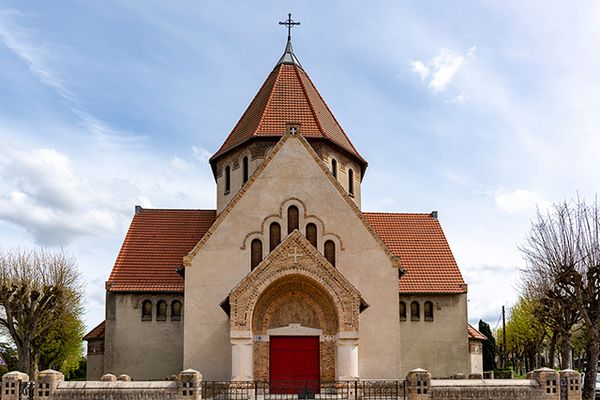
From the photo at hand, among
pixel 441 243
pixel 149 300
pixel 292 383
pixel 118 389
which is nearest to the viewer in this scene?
pixel 118 389

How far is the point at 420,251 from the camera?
38812mm

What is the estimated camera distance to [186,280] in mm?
30797

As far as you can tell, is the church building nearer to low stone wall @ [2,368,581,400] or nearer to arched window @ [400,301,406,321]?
arched window @ [400,301,406,321]

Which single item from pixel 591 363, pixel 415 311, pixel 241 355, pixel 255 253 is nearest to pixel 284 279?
pixel 255 253

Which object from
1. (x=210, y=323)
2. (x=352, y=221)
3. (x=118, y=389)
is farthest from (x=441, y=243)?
(x=118, y=389)

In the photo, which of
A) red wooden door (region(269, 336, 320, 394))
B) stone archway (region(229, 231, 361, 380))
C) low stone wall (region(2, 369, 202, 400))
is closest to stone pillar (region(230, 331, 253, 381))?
stone archway (region(229, 231, 361, 380))

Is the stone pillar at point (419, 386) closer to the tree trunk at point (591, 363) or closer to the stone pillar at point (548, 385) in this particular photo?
the stone pillar at point (548, 385)

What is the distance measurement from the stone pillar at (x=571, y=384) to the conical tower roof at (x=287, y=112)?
16.8 metres

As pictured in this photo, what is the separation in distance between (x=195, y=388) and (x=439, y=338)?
1689 cm

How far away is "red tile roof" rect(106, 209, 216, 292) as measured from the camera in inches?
1383

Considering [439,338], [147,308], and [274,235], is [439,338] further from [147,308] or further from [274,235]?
[147,308]

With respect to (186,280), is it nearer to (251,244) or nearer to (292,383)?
(251,244)

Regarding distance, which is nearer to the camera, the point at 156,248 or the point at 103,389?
the point at 103,389

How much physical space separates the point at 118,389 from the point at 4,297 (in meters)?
16.3
